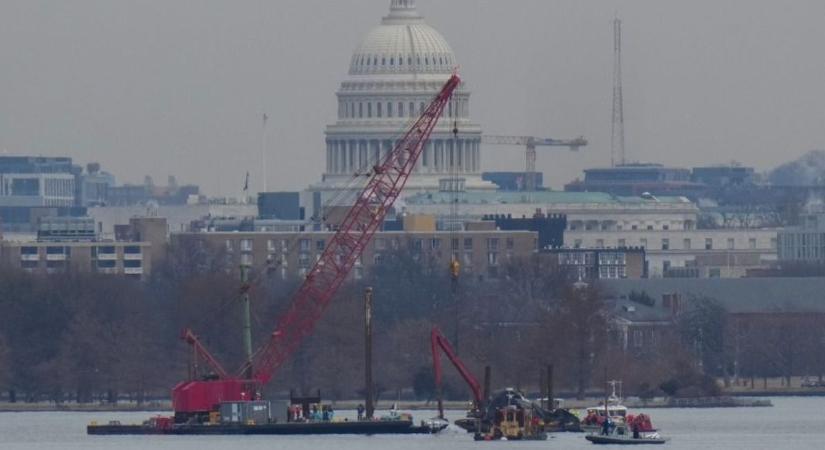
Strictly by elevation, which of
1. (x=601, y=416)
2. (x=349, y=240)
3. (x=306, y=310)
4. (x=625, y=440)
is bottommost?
(x=625, y=440)

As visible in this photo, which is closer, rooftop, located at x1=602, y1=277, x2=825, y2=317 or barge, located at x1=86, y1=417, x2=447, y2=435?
barge, located at x1=86, y1=417, x2=447, y2=435

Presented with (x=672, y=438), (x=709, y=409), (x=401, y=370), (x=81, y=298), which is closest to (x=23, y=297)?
(x=81, y=298)

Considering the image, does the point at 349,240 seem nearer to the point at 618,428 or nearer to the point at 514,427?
the point at 514,427

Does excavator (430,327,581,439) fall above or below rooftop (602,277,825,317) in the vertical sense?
below

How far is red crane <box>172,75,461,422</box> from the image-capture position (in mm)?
129625

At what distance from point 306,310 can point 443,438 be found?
26.7m

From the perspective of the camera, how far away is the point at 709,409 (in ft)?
480

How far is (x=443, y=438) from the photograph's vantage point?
122375 millimetres

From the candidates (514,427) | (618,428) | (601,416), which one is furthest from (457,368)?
(618,428)

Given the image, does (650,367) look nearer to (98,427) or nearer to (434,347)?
(434,347)

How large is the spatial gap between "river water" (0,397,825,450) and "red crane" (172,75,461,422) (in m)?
2.99

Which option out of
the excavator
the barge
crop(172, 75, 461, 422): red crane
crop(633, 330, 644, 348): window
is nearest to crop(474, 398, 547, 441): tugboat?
the excavator

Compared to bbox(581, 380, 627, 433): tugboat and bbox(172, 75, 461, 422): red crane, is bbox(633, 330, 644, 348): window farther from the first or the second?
bbox(581, 380, 627, 433): tugboat

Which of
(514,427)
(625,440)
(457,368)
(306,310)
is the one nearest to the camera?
(625,440)
